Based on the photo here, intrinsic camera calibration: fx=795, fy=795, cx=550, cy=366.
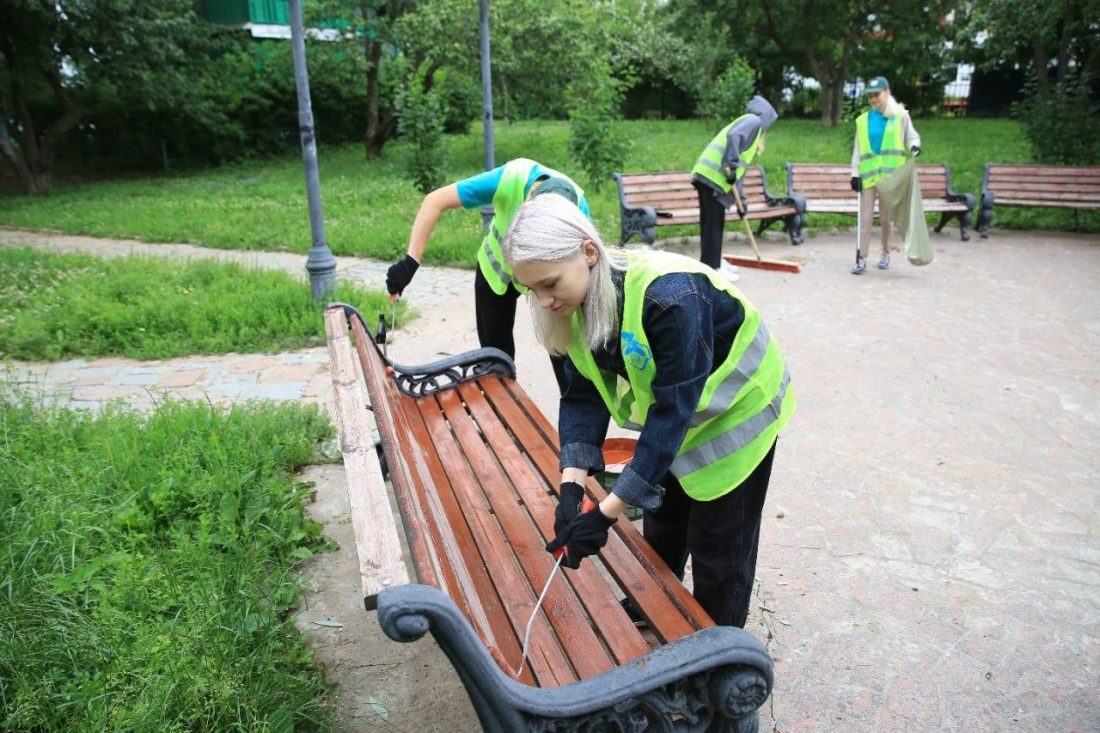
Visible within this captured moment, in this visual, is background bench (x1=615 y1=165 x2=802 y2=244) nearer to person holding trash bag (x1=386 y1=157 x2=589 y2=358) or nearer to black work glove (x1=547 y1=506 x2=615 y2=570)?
person holding trash bag (x1=386 y1=157 x2=589 y2=358)

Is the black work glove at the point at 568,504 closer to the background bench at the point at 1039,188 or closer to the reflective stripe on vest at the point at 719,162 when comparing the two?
the reflective stripe on vest at the point at 719,162

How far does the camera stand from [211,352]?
5664 millimetres

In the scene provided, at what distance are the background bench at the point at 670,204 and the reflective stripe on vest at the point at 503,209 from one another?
5067 millimetres

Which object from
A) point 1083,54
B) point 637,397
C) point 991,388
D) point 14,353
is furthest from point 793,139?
point 637,397

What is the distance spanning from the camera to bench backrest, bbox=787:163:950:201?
32.5 feet

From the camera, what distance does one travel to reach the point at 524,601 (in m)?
2.09

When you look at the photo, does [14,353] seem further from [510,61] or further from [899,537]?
[510,61]

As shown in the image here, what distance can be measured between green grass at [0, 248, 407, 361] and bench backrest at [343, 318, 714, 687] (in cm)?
306

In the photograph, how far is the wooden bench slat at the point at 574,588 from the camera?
6.38ft

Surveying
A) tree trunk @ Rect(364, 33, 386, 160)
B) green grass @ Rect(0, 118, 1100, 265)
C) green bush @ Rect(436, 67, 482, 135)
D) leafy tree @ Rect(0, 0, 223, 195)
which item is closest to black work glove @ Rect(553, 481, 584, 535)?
green grass @ Rect(0, 118, 1100, 265)

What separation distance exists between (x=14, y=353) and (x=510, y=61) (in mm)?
12082

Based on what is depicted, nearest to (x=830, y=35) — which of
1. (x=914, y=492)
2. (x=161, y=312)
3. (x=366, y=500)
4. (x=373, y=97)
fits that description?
(x=373, y=97)

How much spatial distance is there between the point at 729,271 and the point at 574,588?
19.5ft

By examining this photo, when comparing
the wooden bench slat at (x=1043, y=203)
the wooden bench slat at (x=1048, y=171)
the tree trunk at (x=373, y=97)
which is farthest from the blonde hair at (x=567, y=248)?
the tree trunk at (x=373, y=97)
